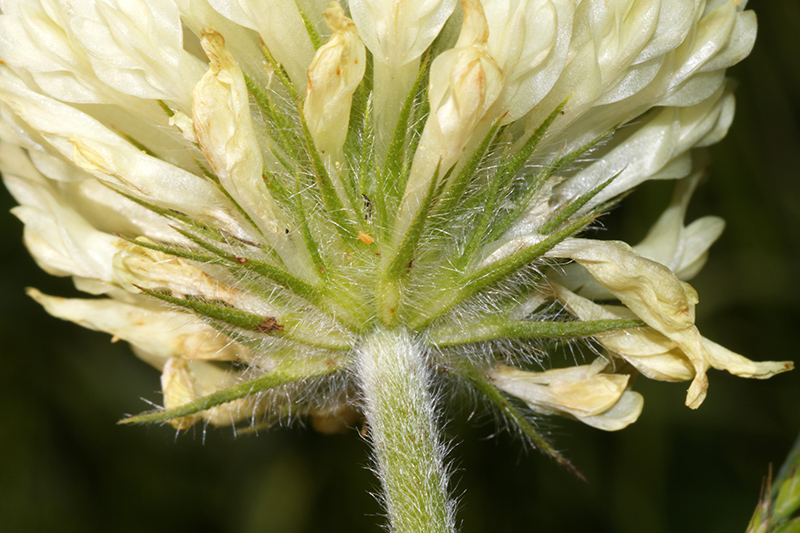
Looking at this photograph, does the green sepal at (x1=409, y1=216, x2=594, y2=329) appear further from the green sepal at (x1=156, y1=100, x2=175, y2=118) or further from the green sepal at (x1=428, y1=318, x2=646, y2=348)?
the green sepal at (x1=156, y1=100, x2=175, y2=118)

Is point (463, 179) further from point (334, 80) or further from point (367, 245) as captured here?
point (334, 80)

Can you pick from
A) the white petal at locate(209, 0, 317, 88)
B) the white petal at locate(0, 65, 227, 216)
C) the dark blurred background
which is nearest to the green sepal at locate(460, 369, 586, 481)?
the white petal at locate(0, 65, 227, 216)

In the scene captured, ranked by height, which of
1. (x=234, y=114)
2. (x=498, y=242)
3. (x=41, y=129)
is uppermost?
(x=41, y=129)

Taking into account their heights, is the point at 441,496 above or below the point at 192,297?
below

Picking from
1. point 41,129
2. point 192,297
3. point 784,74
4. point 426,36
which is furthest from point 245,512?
point 784,74

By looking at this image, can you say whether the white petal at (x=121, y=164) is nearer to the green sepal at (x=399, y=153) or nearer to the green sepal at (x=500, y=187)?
the green sepal at (x=399, y=153)

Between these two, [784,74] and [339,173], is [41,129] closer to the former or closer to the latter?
[339,173]

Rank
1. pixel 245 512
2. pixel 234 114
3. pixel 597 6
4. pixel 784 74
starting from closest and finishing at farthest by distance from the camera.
Result: pixel 234 114 → pixel 597 6 → pixel 784 74 → pixel 245 512
